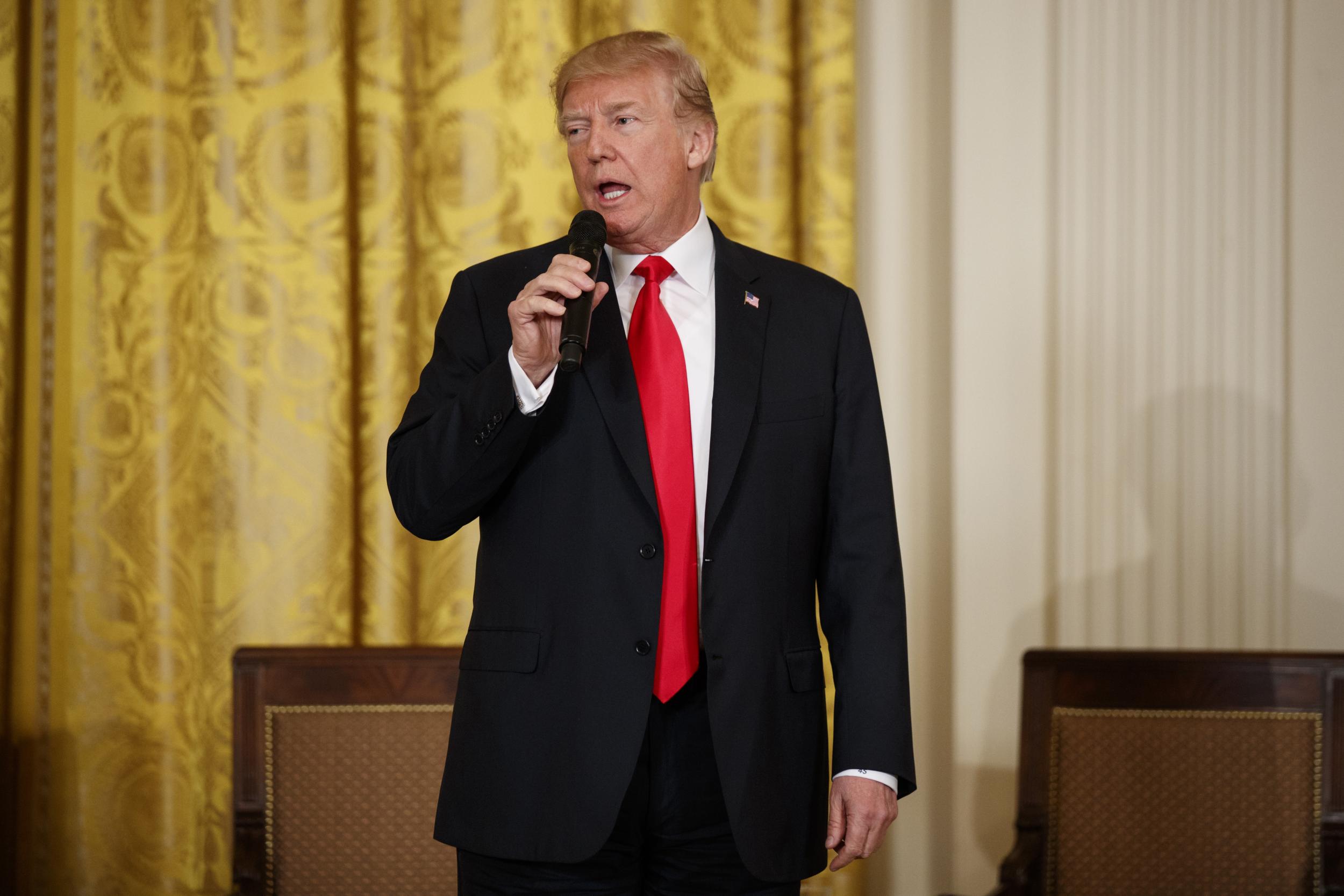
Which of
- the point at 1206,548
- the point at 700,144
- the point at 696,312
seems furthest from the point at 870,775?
the point at 1206,548

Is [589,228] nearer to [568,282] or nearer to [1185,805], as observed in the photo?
[568,282]

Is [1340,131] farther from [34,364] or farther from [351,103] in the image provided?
[34,364]

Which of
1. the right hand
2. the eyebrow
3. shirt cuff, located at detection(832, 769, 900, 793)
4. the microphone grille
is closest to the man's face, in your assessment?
the eyebrow

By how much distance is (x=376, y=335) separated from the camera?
3150 millimetres

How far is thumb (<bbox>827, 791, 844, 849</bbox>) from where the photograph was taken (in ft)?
5.22

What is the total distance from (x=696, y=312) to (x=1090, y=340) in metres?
1.72

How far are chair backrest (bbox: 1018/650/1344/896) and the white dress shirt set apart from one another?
3.34 ft

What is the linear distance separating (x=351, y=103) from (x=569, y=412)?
6.28 feet

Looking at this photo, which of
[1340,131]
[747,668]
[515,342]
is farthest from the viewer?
[1340,131]

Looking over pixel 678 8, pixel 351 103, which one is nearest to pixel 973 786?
pixel 678 8

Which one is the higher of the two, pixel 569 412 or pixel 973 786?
pixel 569 412

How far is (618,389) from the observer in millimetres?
1570

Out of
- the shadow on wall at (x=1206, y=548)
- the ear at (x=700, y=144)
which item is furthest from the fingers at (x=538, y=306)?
Result: the shadow on wall at (x=1206, y=548)

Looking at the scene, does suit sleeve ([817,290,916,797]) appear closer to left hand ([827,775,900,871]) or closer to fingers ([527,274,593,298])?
left hand ([827,775,900,871])
